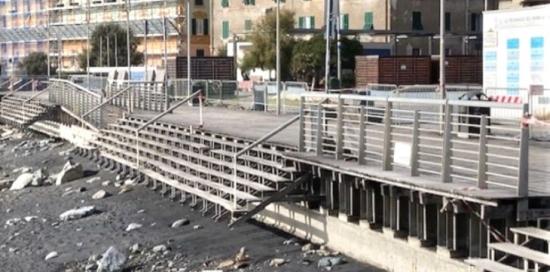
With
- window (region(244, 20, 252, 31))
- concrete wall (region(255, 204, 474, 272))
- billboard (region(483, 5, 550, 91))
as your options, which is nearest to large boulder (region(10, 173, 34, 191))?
concrete wall (region(255, 204, 474, 272))

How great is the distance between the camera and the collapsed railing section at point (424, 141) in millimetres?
12758

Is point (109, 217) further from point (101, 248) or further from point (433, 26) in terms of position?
point (433, 26)

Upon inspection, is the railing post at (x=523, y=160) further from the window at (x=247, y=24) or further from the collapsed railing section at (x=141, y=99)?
the window at (x=247, y=24)

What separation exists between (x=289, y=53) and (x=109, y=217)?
47.4m

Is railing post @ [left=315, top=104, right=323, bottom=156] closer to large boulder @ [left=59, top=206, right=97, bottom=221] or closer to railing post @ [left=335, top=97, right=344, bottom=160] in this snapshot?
railing post @ [left=335, top=97, right=344, bottom=160]

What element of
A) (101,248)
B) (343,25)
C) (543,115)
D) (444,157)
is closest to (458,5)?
(343,25)

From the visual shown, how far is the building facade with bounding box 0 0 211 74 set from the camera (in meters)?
108

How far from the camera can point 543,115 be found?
25969 millimetres

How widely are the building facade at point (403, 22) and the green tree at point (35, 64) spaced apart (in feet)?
123

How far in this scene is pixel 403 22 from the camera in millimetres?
81562

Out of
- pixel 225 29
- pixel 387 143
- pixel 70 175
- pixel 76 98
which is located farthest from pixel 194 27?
pixel 387 143

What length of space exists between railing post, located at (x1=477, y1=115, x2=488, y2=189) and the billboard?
17.5 m

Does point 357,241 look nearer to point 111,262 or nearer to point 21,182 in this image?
point 111,262

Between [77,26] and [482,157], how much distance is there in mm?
113101
